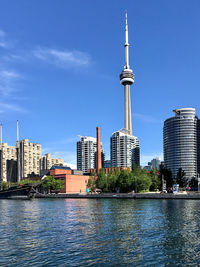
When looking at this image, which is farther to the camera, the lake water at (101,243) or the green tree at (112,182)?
the green tree at (112,182)

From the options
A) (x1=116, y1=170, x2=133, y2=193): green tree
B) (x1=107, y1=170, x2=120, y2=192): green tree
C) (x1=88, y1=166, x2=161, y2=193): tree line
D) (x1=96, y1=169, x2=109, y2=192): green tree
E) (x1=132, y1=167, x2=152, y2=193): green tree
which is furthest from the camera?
(x1=96, y1=169, x2=109, y2=192): green tree

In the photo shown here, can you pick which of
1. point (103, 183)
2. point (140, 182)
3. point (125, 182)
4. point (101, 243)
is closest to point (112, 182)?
point (103, 183)

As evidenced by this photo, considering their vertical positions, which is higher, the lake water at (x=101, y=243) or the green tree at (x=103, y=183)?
the lake water at (x=101, y=243)

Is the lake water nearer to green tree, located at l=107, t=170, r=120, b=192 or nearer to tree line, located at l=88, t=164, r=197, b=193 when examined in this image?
tree line, located at l=88, t=164, r=197, b=193

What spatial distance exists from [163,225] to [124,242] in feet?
50.9

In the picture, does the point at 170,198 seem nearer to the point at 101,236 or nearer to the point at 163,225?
the point at 163,225

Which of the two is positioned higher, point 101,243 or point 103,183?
point 101,243

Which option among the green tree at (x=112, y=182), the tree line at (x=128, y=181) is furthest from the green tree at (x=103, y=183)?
the green tree at (x=112, y=182)

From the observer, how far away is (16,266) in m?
28.4

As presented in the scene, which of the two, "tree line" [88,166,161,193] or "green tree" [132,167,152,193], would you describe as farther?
"tree line" [88,166,161,193]

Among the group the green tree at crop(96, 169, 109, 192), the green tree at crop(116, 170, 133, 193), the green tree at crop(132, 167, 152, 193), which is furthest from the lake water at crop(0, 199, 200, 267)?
the green tree at crop(96, 169, 109, 192)

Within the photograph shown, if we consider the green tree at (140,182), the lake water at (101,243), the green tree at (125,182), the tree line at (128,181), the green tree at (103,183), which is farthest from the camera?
the green tree at (103,183)

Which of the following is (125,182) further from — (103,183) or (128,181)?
(103,183)

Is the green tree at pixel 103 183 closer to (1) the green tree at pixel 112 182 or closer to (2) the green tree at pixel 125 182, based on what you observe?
(1) the green tree at pixel 112 182
